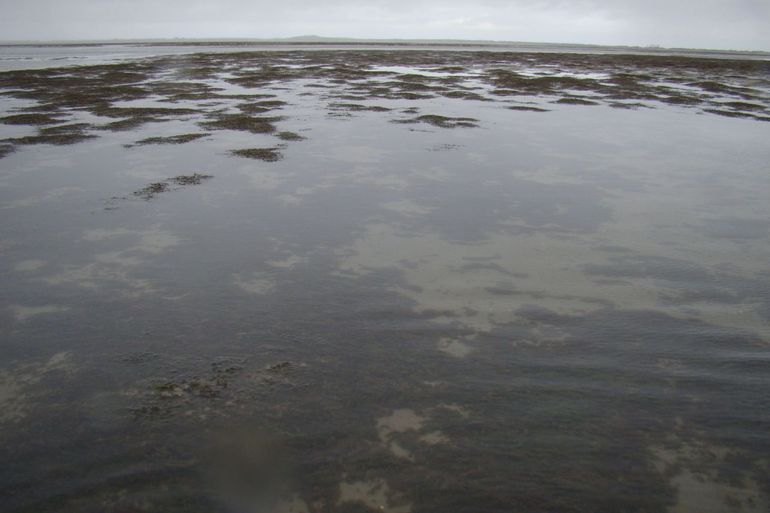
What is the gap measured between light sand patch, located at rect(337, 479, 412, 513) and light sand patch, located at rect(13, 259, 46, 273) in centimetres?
534

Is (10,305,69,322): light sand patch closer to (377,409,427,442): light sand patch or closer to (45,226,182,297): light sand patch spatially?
(45,226,182,297): light sand patch

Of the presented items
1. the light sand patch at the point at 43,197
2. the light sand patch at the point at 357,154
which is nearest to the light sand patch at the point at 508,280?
the light sand patch at the point at 357,154

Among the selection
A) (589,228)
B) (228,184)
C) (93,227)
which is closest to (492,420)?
(589,228)

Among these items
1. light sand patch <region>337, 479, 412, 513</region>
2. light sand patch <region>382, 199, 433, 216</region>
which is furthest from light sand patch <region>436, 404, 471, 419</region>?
light sand patch <region>382, 199, 433, 216</region>

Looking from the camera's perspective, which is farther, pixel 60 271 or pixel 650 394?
pixel 60 271

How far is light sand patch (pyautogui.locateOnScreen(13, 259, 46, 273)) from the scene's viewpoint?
621 cm

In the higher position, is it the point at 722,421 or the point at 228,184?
the point at 228,184

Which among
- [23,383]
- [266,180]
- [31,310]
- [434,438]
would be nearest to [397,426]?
[434,438]

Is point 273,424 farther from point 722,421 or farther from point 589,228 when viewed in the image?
point 589,228

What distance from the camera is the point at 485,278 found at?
19.9 feet

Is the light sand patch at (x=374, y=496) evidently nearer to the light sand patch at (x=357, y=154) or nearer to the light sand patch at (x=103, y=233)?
the light sand patch at (x=103, y=233)

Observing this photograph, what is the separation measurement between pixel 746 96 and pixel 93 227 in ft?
105

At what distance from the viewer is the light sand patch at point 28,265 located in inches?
245

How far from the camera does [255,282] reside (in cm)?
591
